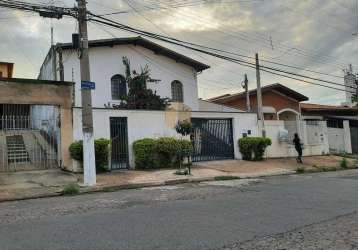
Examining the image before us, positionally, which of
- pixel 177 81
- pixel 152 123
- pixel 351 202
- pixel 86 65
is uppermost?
pixel 177 81

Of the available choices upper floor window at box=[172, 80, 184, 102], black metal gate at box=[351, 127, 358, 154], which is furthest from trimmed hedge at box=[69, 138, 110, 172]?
black metal gate at box=[351, 127, 358, 154]

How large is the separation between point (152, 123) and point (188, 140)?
196cm

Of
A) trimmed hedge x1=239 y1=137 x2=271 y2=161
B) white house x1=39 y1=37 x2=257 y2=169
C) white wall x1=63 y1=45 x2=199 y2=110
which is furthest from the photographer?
white wall x1=63 y1=45 x2=199 y2=110

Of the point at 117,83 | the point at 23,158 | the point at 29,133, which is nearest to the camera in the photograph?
the point at 23,158

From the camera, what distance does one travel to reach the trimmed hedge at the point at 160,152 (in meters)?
18.1

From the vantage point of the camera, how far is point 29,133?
18.8 metres

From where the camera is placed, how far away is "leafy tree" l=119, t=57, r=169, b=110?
24158 mm

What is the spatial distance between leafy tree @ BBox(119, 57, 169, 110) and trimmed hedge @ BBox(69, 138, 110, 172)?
24.3 ft

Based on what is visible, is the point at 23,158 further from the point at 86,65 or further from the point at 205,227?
the point at 205,227

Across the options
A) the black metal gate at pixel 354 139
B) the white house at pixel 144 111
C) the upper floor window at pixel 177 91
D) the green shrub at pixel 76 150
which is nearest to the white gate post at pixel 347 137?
the black metal gate at pixel 354 139

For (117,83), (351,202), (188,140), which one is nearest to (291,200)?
(351,202)

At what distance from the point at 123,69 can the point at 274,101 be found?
494 inches

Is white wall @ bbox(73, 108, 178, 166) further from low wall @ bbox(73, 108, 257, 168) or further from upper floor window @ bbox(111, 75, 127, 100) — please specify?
upper floor window @ bbox(111, 75, 127, 100)

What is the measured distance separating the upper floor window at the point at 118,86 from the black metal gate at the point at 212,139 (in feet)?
20.4
